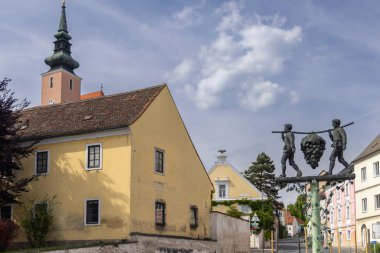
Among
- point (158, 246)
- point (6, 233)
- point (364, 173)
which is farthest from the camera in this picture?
point (364, 173)

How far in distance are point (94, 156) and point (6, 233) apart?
20.3 feet

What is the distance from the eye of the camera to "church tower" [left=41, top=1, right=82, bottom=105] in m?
76.2

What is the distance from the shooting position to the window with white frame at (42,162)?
1271 inches

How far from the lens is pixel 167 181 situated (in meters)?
33.2

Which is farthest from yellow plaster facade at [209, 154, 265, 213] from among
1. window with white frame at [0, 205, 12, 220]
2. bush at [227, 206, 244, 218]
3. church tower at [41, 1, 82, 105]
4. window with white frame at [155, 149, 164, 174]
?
window with white frame at [0, 205, 12, 220]

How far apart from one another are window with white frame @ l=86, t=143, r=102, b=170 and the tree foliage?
370 centimetres

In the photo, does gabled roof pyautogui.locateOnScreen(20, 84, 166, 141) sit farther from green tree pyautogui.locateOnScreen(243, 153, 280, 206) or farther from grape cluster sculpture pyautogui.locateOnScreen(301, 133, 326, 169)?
green tree pyautogui.locateOnScreen(243, 153, 280, 206)

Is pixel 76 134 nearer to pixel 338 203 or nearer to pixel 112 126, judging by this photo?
pixel 112 126

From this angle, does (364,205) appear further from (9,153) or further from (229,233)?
(9,153)

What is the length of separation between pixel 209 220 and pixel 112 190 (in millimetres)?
10313

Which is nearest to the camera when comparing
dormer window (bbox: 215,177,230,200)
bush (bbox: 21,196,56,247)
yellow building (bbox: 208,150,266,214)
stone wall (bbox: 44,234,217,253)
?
stone wall (bbox: 44,234,217,253)

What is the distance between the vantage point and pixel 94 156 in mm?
30812

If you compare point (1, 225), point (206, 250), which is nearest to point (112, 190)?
point (1, 225)

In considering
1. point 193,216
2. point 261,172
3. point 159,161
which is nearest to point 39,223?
point 159,161
